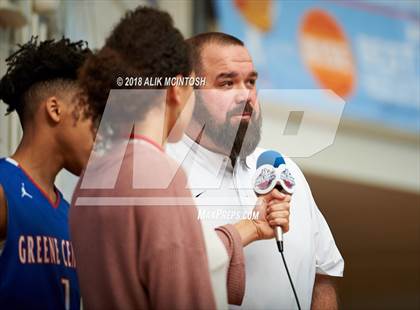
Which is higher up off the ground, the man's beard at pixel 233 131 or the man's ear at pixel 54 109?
the man's ear at pixel 54 109

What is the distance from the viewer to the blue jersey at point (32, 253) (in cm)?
176

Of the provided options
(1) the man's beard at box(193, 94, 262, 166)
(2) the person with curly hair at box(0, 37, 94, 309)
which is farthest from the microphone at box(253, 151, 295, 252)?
(2) the person with curly hair at box(0, 37, 94, 309)

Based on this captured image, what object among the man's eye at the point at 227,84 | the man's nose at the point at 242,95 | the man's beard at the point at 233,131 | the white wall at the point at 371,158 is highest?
the man's eye at the point at 227,84

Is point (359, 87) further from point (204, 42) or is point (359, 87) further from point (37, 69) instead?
point (37, 69)

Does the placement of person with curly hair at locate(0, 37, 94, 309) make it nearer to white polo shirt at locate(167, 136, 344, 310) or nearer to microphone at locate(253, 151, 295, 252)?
white polo shirt at locate(167, 136, 344, 310)

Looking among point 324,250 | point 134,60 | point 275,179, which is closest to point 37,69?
point 134,60

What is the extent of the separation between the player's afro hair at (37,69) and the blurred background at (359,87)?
2156 millimetres

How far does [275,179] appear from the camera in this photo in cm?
165

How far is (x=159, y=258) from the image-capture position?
4.53 feet

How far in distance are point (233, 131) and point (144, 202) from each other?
0.44 m

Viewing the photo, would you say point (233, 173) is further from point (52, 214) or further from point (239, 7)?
point (239, 7)

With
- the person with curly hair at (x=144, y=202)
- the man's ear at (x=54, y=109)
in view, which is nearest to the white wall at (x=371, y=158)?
the man's ear at (x=54, y=109)

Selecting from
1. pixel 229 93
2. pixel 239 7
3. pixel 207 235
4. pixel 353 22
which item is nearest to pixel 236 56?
pixel 229 93

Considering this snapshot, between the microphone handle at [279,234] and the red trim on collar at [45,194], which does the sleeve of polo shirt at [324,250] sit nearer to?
the microphone handle at [279,234]
